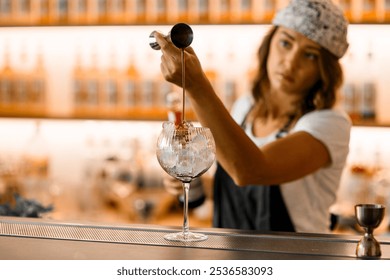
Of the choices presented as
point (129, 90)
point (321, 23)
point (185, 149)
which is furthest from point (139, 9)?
point (185, 149)

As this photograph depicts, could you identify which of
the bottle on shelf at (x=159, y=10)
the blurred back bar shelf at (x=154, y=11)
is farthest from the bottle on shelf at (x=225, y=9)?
the bottle on shelf at (x=159, y=10)

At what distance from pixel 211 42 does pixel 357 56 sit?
2.13 ft

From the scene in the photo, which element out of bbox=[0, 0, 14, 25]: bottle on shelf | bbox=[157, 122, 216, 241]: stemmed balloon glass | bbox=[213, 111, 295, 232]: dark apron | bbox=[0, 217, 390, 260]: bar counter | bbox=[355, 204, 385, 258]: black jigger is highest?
bbox=[0, 0, 14, 25]: bottle on shelf

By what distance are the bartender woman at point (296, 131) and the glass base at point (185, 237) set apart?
1.50 feet

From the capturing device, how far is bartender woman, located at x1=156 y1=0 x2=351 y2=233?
1.92m

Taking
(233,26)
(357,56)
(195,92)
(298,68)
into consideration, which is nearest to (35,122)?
(233,26)

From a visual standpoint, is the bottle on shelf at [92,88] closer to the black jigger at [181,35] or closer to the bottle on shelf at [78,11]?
the bottle on shelf at [78,11]

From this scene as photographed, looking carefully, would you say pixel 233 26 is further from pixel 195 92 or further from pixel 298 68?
pixel 195 92

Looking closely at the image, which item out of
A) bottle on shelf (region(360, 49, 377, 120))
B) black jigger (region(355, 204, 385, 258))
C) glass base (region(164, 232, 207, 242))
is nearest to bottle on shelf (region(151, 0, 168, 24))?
bottle on shelf (region(360, 49, 377, 120))

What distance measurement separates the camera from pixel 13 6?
3.40 meters

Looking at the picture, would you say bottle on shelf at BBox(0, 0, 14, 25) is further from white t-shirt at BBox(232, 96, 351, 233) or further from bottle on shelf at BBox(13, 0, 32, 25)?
white t-shirt at BBox(232, 96, 351, 233)

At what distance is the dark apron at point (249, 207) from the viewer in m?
2.03

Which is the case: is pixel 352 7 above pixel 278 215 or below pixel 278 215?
above

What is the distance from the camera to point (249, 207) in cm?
212
